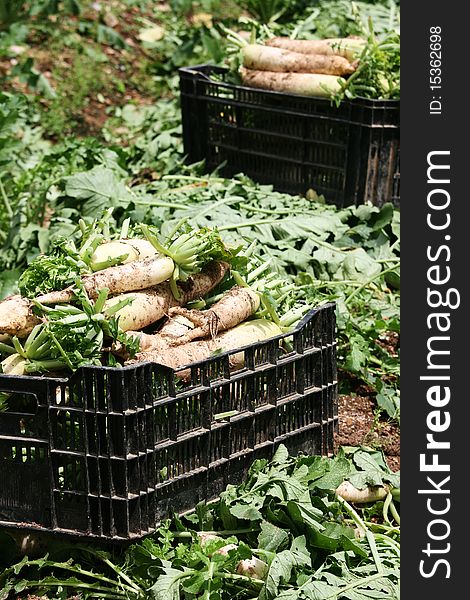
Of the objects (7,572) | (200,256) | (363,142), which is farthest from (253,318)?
(363,142)

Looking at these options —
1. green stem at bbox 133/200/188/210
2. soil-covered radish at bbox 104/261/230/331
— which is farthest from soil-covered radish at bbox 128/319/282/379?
green stem at bbox 133/200/188/210

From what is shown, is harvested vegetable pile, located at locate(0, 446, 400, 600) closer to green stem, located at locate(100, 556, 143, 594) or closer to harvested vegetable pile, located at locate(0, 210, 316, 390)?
green stem, located at locate(100, 556, 143, 594)

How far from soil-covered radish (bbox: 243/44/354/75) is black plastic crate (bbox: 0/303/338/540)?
8.37 ft

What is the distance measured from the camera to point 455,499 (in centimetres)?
337

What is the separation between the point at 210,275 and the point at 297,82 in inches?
92.4

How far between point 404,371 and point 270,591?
2.72ft

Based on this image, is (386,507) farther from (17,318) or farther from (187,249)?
(17,318)

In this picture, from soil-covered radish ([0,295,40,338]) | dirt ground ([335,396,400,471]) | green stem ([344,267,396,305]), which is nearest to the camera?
soil-covered radish ([0,295,40,338])

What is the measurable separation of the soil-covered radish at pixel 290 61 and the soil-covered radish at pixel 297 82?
47 mm

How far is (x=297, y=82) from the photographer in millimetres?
6039

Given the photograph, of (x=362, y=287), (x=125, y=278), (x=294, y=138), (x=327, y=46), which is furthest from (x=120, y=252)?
(x=327, y=46)

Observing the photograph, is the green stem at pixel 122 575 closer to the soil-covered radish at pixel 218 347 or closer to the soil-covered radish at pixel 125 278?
the soil-covered radish at pixel 218 347

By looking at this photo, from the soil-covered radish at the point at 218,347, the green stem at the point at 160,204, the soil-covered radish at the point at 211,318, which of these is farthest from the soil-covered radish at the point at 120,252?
the green stem at the point at 160,204

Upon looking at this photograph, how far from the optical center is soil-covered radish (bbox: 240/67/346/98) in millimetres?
5840
